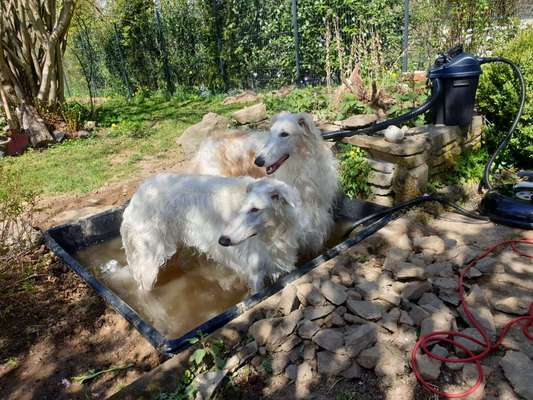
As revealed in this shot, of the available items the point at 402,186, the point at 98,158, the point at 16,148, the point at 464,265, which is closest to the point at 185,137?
the point at 98,158

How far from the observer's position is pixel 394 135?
448 centimetres

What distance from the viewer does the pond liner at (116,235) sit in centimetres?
271

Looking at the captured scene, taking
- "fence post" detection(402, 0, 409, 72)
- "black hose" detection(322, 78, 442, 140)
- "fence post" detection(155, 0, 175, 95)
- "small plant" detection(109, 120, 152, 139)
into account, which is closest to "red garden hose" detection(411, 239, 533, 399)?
"black hose" detection(322, 78, 442, 140)

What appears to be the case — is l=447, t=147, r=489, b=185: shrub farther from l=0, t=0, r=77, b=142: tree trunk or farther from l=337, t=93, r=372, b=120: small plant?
l=0, t=0, r=77, b=142: tree trunk

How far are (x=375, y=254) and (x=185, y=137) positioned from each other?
224 inches

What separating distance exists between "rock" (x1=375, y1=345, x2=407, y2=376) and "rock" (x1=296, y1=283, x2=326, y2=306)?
58cm

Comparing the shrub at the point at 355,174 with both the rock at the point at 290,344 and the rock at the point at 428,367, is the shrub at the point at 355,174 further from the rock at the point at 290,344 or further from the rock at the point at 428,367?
the rock at the point at 428,367

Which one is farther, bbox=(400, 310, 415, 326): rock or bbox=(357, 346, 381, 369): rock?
bbox=(400, 310, 415, 326): rock

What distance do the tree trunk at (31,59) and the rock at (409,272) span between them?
367 inches

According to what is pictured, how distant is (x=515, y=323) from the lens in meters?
2.51

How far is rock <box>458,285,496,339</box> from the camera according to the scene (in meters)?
2.48

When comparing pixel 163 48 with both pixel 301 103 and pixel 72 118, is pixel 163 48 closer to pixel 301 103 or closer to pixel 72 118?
pixel 72 118

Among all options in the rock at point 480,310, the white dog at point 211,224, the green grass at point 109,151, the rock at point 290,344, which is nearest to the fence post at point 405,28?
the green grass at point 109,151

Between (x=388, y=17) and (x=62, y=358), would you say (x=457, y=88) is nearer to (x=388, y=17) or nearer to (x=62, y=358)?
(x=62, y=358)
